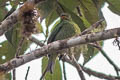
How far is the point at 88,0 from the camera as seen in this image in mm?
3156

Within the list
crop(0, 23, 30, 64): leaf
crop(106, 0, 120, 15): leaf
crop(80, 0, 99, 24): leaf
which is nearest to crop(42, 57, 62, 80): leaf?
crop(0, 23, 30, 64): leaf

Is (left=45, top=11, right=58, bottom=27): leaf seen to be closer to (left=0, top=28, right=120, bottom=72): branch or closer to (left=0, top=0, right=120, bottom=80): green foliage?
(left=0, top=0, right=120, bottom=80): green foliage

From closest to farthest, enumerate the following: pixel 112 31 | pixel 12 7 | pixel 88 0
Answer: pixel 112 31 → pixel 12 7 → pixel 88 0

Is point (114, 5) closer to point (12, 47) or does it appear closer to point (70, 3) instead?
point (70, 3)

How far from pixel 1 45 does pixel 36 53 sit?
1157 mm

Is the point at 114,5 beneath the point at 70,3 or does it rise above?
beneath

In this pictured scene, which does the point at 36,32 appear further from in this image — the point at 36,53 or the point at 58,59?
the point at 58,59

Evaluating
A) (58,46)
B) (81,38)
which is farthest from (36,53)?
(81,38)

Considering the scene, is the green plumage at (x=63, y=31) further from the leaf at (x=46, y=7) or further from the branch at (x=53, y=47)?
the branch at (x=53, y=47)

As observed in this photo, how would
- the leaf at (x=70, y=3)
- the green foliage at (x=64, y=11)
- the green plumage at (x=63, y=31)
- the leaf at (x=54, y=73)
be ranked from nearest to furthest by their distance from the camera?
the green foliage at (x=64, y=11) < the leaf at (x=70, y=3) < the leaf at (x=54, y=73) < the green plumage at (x=63, y=31)

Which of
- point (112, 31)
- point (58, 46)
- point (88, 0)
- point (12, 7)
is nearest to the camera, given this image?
point (112, 31)

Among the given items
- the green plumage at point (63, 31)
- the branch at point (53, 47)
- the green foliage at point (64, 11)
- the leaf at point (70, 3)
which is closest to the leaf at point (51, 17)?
the green foliage at point (64, 11)

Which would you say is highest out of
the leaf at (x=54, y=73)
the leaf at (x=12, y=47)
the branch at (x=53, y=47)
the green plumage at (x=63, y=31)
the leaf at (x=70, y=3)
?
the leaf at (x=70, y=3)

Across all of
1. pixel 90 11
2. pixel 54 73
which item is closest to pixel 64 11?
pixel 90 11
